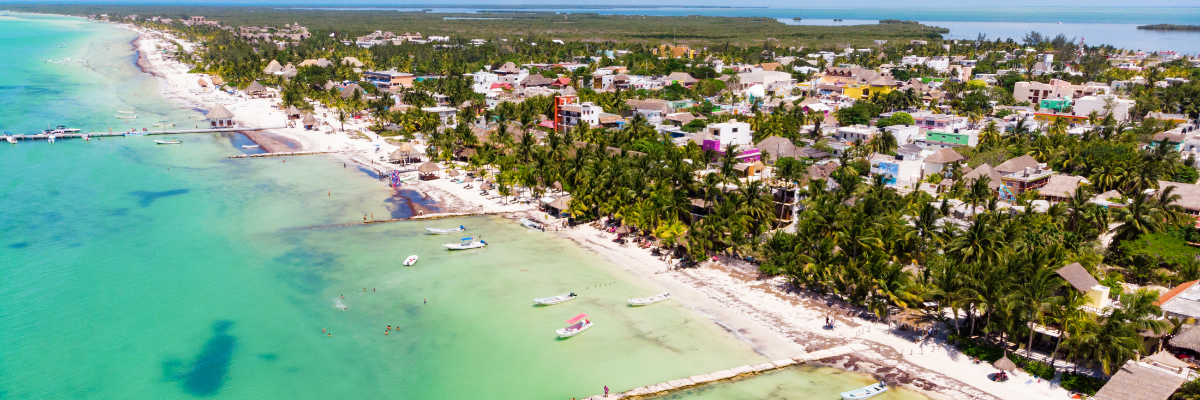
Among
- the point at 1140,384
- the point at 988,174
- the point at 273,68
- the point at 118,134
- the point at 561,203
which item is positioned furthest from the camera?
the point at 273,68

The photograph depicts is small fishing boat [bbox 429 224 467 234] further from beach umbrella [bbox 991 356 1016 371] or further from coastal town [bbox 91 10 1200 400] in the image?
beach umbrella [bbox 991 356 1016 371]

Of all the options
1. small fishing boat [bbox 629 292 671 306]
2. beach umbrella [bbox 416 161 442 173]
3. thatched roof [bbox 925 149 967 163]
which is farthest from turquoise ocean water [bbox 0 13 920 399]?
thatched roof [bbox 925 149 967 163]

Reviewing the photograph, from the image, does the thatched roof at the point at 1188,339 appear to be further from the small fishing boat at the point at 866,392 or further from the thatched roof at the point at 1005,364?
the small fishing boat at the point at 866,392

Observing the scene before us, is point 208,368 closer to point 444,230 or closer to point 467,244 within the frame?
point 467,244

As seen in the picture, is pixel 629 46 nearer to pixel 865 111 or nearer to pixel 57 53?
pixel 865 111

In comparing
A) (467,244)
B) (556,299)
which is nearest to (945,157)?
(556,299)

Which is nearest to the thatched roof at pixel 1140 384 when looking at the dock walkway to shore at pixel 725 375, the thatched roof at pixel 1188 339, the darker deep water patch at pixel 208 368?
the thatched roof at pixel 1188 339
